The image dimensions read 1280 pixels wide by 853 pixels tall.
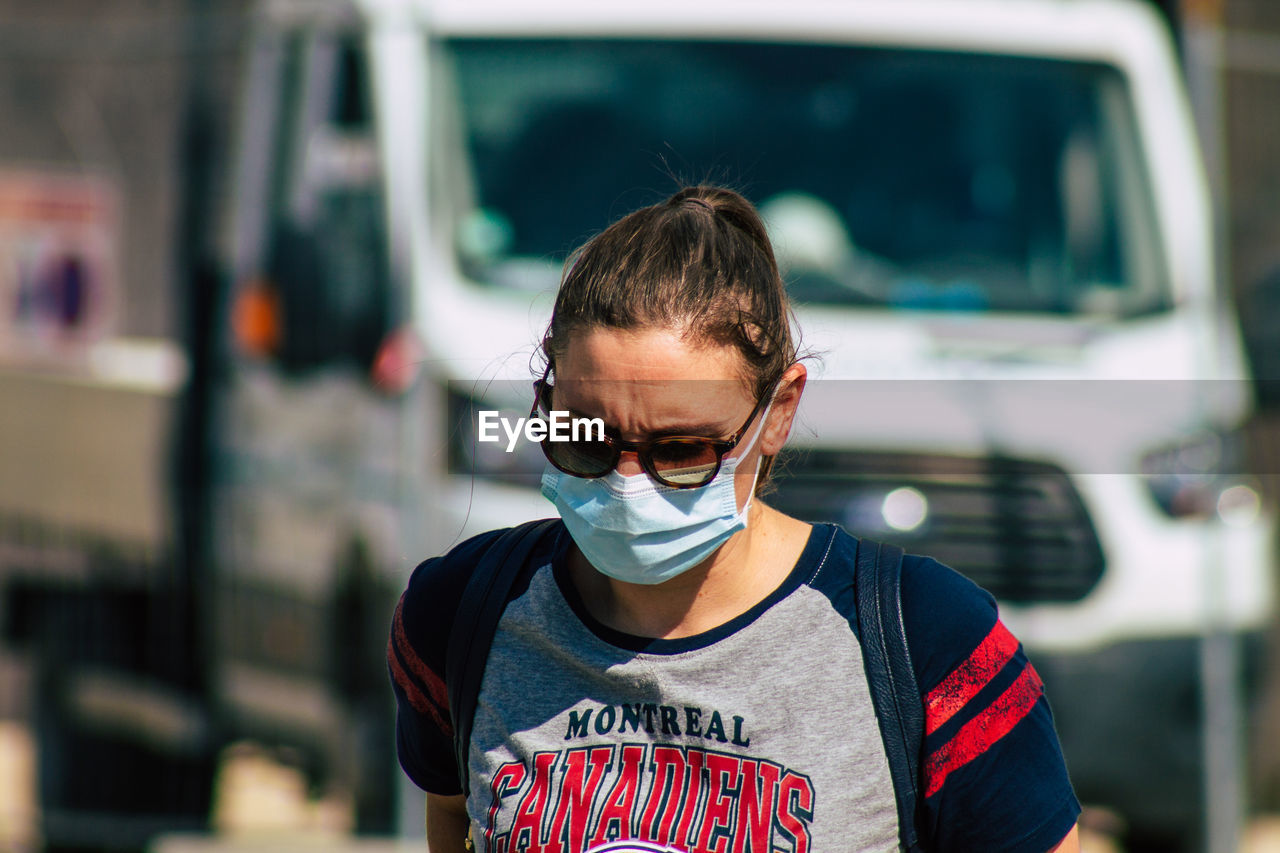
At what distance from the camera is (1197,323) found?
4098mm

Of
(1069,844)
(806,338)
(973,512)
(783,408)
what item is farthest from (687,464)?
(973,512)

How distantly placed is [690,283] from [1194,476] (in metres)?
2.72

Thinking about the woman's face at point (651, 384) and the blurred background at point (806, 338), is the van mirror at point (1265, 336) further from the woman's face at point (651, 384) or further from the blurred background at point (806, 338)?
the woman's face at point (651, 384)

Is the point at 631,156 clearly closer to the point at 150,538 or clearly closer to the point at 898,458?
the point at 898,458

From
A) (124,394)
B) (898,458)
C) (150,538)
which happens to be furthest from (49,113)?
(898,458)

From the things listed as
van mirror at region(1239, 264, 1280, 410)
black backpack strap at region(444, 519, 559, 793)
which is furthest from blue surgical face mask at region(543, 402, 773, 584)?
van mirror at region(1239, 264, 1280, 410)

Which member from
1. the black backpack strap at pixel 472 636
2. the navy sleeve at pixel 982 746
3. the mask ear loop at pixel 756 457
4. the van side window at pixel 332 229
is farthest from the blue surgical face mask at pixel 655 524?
the van side window at pixel 332 229

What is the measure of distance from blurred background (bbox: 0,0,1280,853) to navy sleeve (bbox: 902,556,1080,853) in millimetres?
1716

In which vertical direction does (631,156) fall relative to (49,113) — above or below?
below

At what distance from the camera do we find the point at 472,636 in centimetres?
155

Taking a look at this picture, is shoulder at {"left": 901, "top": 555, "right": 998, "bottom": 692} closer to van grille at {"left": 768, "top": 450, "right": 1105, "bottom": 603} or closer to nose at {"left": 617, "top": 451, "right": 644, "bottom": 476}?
nose at {"left": 617, "top": 451, "right": 644, "bottom": 476}

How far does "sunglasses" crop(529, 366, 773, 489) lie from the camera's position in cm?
148

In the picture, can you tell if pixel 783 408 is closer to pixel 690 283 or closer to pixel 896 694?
pixel 690 283

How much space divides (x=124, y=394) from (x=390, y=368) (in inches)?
69.0
